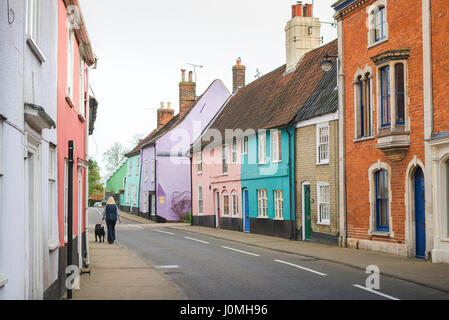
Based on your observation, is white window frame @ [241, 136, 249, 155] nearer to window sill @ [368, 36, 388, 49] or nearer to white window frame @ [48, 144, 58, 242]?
window sill @ [368, 36, 388, 49]

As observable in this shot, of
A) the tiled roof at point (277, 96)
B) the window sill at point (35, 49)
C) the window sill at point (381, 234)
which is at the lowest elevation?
the window sill at point (381, 234)

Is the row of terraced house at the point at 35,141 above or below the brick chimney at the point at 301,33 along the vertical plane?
below

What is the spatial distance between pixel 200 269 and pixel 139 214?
1622 inches

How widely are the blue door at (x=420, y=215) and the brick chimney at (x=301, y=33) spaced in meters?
14.6

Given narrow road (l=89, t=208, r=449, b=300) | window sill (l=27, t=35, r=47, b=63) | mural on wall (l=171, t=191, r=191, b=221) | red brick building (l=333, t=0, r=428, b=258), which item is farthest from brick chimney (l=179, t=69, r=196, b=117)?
window sill (l=27, t=35, r=47, b=63)

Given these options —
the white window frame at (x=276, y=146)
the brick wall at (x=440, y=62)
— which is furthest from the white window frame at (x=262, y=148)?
the brick wall at (x=440, y=62)

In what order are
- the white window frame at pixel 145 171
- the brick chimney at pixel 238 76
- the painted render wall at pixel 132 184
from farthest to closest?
the painted render wall at pixel 132 184, the white window frame at pixel 145 171, the brick chimney at pixel 238 76

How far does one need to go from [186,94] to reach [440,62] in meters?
33.6

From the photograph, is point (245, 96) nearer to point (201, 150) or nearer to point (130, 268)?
point (201, 150)

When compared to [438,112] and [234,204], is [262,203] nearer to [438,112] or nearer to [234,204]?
[234,204]

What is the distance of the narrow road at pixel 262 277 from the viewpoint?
1055cm

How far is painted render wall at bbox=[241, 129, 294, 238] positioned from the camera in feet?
87.2

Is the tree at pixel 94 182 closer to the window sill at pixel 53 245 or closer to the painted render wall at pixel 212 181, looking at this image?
the painted render wall at pixel 212 181

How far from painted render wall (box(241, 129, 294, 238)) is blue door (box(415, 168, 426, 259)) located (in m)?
9.19
